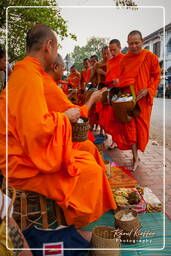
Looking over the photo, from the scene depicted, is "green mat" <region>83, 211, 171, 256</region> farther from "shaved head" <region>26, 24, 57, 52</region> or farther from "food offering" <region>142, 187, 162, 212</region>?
"shaved head" <region>26, 24, 57, 52</region>

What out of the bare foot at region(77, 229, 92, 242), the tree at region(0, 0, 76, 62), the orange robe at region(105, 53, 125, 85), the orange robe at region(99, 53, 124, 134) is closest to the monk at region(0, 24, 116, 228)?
the bare foot at region(77, 229, 92, 242)

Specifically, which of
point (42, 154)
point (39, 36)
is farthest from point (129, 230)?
point (39, 36)

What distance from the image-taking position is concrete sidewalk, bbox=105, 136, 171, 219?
13.1 feet

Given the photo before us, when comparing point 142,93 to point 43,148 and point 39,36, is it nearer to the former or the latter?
point 39,36

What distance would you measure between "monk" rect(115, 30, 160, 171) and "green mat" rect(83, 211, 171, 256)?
155 centimetres

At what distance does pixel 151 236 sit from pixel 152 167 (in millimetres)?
2145

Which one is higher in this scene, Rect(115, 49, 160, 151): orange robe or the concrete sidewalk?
Rect(115, 49, 160, 151): orange robe

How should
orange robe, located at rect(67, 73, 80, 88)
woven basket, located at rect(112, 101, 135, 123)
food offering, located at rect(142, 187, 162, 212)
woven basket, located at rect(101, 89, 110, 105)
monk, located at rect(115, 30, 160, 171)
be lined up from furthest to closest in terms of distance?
orange robe, located at rect(67, 73, 80, 88), woven basket, located at rect(101, 89, 110, 105), monk, located at rect(115, 30, 160, 171), woven basket, located at rect(112, 101, 135, 123), food offering, located at rect(142, 187, 162, 212)

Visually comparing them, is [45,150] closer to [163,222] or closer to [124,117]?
[163,222]

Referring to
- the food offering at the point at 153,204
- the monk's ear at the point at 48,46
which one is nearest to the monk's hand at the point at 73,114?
the monk's ear at the point at 48,46

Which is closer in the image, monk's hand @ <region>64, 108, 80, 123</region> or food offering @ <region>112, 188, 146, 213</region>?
monk's hand @ <region>64, 108, 80, 123</region>

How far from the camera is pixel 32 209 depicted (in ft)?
8.82

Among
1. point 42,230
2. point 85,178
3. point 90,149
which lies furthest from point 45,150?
point 90,149

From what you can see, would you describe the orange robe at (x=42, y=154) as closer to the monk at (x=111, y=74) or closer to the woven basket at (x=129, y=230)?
the woven basket at (x=129, y=230)
